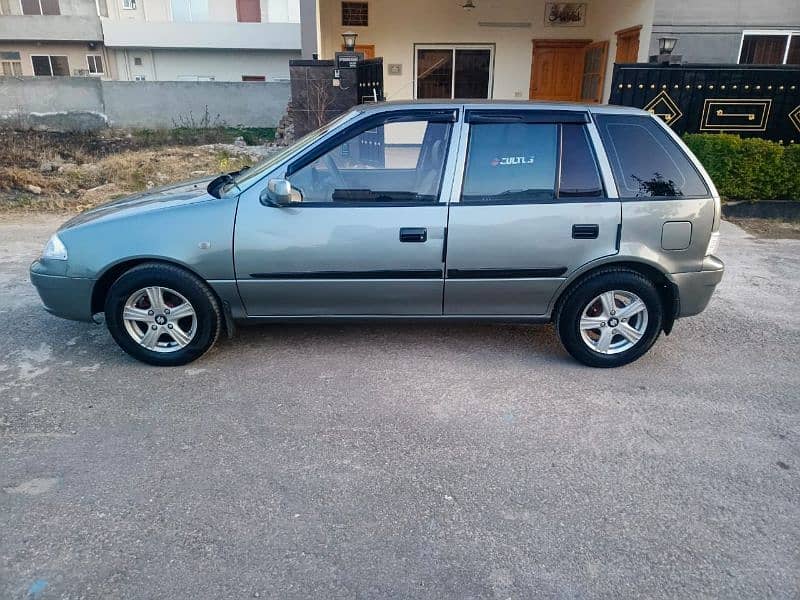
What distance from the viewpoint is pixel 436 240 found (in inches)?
160

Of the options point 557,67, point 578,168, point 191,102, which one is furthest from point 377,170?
point 191,102

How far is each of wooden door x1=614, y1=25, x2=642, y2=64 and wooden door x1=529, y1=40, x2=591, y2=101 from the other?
1.69 m

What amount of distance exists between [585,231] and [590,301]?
0.50m

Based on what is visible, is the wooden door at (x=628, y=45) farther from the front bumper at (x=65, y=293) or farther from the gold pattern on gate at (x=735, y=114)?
the front bumper at (x=65, y=293)

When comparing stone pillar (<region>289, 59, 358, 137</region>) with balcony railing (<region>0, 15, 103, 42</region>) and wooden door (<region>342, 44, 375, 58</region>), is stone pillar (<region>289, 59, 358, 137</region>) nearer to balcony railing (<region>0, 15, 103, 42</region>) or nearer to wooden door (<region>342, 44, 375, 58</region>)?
wooden door (<region>342, 44, 375, 58</region>)

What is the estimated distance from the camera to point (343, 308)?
168 inches

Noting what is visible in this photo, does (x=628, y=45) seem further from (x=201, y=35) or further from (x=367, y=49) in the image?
(x=201, y=35)

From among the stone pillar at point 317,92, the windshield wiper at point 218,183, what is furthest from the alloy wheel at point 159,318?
the stone pillar at point 317,92

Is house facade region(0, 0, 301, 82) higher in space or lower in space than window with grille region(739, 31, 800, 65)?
higher

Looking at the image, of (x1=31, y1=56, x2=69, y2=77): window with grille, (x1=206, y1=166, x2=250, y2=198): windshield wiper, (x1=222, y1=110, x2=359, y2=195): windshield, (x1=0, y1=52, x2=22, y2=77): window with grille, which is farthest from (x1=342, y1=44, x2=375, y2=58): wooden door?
(x1=0, y1=52, x2=22, y2=77): window with grille

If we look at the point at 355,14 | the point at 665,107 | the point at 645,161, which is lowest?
the point at 645,161

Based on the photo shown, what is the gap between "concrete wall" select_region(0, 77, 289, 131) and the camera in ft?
64.4

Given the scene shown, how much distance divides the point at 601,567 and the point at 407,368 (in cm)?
202

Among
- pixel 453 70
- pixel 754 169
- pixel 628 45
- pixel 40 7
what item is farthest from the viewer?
pixel 40 7
